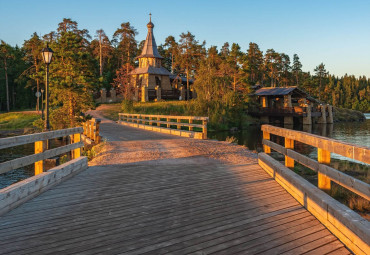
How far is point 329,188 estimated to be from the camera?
4215mm

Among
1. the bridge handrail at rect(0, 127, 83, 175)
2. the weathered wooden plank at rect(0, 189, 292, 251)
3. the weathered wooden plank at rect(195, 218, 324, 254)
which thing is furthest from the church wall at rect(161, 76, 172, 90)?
the weathered wooden plank at rect(195, 218, 324, 254)

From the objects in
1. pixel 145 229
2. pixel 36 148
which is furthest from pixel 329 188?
pixel 36 148

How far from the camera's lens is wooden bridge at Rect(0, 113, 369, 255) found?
3121 millimetres

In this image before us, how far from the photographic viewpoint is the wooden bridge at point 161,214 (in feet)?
10.2

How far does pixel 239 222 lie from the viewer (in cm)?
377

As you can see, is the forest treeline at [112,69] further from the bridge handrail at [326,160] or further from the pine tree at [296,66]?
the bridge handrail at [326,160]

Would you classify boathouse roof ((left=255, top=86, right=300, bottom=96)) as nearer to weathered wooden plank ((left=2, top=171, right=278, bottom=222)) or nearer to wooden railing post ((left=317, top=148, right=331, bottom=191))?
weathered wooden plank ((left=2, top=171, right=278, bottom=222))

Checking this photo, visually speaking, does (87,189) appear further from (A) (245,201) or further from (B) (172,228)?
(A) (245,201)

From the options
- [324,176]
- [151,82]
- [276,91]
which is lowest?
[324,176]

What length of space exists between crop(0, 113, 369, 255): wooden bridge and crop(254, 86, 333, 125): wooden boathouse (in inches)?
1767

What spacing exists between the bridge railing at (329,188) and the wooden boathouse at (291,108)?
4572cm

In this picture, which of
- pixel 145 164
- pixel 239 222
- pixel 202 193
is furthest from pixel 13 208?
pixel 145 164

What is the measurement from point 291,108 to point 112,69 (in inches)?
1651

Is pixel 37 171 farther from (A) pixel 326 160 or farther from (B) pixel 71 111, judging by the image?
(B) pixel 71 111
